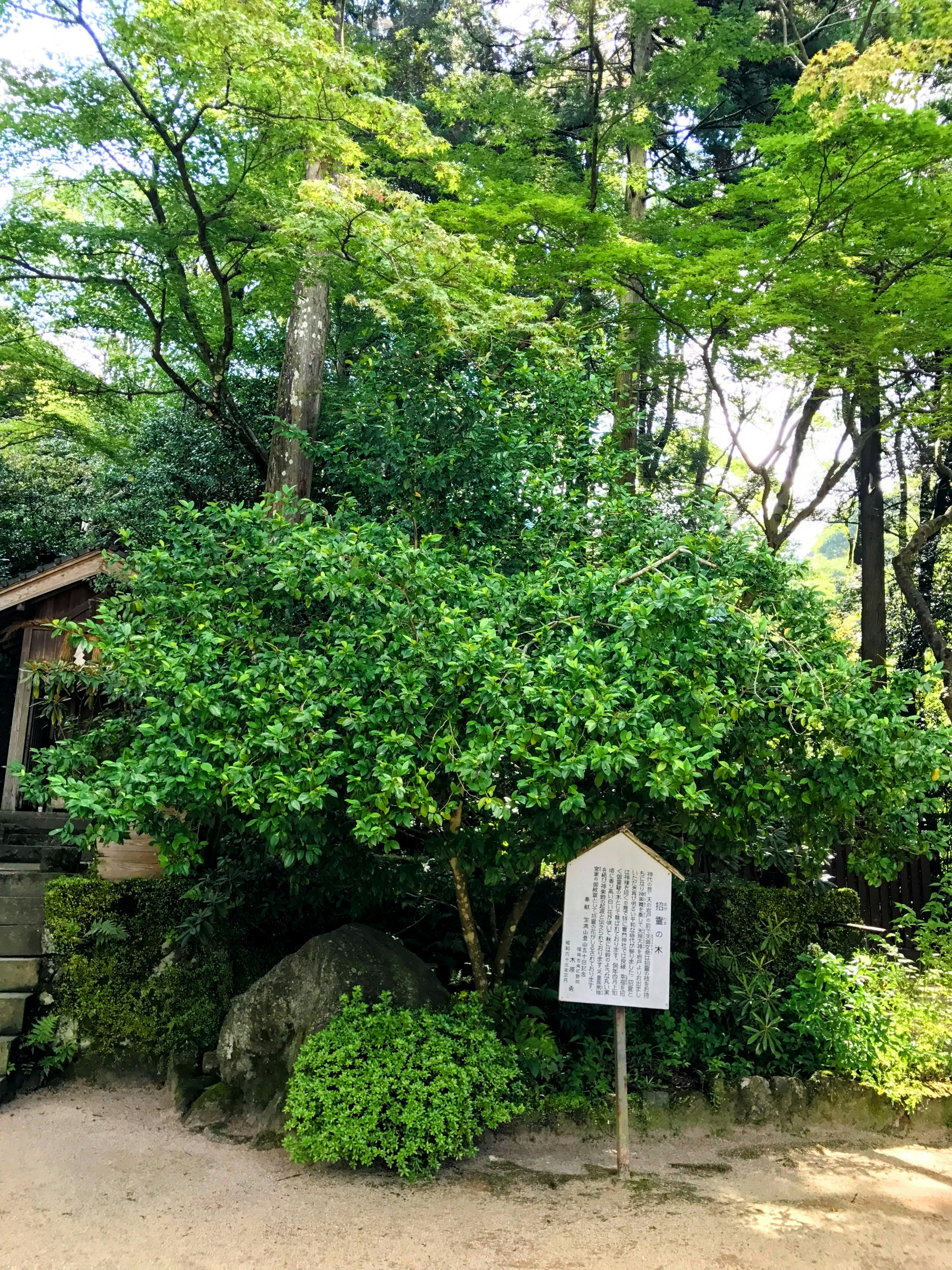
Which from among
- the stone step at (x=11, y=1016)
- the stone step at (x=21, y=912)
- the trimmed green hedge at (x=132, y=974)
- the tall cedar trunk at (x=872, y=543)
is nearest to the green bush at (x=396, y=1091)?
the trimmed green hedge at (x=132, y=974)

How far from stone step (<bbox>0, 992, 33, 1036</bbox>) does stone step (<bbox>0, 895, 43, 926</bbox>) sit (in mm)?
693

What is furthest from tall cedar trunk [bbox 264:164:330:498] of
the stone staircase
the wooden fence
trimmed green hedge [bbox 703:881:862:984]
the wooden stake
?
the wooden fence

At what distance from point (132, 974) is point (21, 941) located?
1.00m

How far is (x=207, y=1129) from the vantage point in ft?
20.7

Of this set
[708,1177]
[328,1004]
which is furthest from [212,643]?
[708,1177]

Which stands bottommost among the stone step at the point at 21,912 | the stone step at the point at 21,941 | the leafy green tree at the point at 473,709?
the stone step at the point at 21,941

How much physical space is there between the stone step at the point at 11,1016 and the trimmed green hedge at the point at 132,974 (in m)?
0.32

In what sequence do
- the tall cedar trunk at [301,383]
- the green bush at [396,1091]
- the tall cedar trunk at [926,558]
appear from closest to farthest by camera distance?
the green bush at [396,1091] → the tall cedar trunk at [301,383] → the tall cedar trunk at [926,558]

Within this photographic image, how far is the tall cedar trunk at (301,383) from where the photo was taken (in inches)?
365

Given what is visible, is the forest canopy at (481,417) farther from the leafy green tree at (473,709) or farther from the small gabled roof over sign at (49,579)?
the small gabled roof over sign at (49,579)

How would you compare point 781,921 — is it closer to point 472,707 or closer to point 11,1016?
point 472,707

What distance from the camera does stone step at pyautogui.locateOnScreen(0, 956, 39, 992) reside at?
720 centimetres

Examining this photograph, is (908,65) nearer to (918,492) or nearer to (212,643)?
(212,643)

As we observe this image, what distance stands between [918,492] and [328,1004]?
1676 cm
